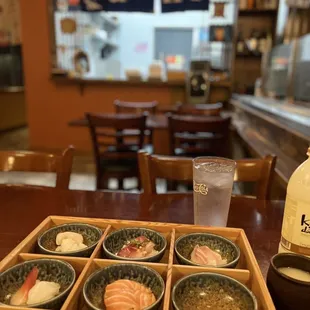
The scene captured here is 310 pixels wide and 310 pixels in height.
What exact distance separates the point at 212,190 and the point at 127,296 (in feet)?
1.12

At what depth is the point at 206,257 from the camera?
1.93 ft

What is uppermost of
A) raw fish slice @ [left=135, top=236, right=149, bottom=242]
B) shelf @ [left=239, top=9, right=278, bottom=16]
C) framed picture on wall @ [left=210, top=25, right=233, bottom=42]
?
shelf @ [left=239, top=9, right=278, bottom=16]

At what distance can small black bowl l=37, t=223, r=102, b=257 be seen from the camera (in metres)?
0.57

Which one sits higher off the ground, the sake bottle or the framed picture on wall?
the framed picture on wall

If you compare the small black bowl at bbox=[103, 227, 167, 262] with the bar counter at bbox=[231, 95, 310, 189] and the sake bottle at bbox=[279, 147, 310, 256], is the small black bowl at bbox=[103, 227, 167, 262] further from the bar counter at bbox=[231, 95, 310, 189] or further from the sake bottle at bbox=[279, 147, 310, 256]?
the bar counter at bbox=[231, 95, 310, 189]

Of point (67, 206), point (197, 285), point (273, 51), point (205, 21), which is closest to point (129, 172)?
point (67, 206)

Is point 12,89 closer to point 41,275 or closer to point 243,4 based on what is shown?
point 243,4

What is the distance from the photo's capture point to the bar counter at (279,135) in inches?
59.1

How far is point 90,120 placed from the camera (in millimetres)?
2455

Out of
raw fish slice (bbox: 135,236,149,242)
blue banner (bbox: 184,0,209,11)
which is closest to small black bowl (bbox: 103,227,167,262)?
raw fish slice (bbox: 135,236,149,242)

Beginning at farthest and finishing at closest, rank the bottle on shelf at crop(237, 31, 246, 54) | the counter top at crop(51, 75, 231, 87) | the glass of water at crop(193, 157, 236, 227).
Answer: the bottle on shelf at crop(237, 31, 246, 54) → the counter top at crop(51, 75, 231, 87) → the glass of water at crop(193, 157, 236, 227)

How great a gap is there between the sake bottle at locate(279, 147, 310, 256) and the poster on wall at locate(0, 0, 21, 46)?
6889 mm

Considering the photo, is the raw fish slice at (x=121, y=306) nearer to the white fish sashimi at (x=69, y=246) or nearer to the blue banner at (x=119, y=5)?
the white fish sashimi at (x=69, y=246)

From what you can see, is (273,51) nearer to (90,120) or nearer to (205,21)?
(205,21)
